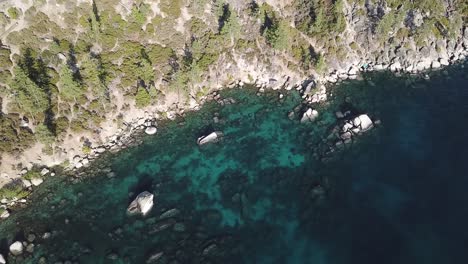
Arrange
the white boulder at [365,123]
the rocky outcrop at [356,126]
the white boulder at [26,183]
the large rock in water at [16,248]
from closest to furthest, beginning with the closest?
1. the large rock in water at [16,248]
2. the white boulder at [26,183]
3. the rocky outcrop at [356,126]
4. the white boulder at [365,123]

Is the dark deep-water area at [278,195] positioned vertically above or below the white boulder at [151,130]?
below

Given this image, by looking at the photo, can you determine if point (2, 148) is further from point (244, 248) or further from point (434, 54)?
point (434, 54)

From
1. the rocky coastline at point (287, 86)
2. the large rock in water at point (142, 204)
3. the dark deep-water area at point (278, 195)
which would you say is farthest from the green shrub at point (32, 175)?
the large rock in water at point (142, 204)

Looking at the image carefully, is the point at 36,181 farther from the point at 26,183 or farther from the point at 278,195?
the point at 278,195

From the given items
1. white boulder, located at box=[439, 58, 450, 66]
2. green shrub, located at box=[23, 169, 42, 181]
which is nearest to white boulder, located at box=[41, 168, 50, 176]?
green shrub, located at box=[23, 169, 42, 181]

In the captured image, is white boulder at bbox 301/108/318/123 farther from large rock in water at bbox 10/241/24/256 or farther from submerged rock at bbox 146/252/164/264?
large rock in water at bbox 10/241/24/256

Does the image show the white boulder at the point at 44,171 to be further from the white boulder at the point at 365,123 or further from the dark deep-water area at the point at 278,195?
the white boulder at the point at 365,123

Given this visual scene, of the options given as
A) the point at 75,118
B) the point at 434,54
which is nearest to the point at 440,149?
the point at 434,54
